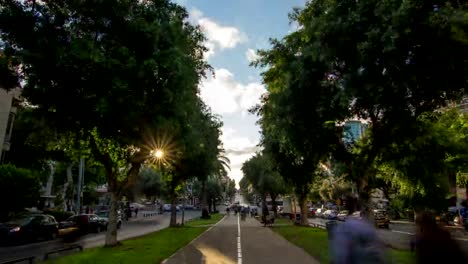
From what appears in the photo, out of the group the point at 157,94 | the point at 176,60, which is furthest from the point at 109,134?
the point at 176,60

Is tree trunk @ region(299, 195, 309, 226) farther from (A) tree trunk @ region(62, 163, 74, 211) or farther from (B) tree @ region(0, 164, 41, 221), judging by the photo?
(A) tree trunk @ region(62, 163, 74, 211)

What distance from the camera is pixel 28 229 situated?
29.4 metres

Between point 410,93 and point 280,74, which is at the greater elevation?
point 280,74

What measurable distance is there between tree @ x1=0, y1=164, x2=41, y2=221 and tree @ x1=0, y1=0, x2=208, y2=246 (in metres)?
17.4

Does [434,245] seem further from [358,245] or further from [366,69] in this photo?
[366,69]

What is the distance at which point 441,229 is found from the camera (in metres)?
5.98

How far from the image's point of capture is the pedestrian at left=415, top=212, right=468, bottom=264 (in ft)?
18.9

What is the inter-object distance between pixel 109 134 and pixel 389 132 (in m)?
11.1

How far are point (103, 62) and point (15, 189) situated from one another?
77.6ft

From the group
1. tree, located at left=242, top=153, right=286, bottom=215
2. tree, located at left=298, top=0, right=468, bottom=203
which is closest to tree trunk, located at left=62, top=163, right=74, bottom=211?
tree, located at left=242, top=153, right=286, bottom=215

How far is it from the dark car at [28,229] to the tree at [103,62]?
13.0 metres

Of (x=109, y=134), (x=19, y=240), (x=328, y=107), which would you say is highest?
(x=328, y=107)

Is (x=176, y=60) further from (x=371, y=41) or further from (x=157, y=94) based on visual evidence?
(x=371, y=41)

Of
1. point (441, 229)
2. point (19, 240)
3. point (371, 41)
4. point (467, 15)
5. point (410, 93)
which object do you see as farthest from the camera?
point (19, 240)
